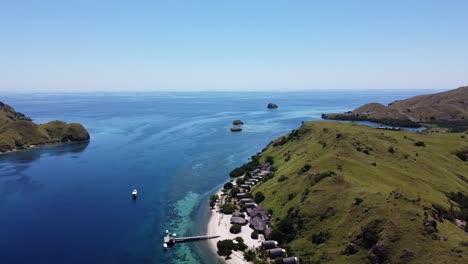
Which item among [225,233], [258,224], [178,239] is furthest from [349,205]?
[178,239]

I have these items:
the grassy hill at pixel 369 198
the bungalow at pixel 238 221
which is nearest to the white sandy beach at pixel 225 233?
the bungalow at pixel 238 221

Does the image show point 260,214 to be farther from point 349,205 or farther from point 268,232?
point 349,205

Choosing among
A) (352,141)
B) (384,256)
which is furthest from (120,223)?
(352,141)

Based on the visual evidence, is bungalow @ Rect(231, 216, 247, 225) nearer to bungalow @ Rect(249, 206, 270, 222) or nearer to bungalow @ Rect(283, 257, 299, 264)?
bungalow @ Rect(249, 206, 270, 222)

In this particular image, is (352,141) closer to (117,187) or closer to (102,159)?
(117,187)

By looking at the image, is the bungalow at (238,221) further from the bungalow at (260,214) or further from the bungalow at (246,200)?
the bungalow at (246,200)

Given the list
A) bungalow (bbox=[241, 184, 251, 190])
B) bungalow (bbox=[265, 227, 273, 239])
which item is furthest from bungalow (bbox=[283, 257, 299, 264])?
bungalow (bbox=[241, 184, 251, 190])
